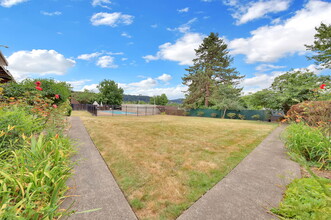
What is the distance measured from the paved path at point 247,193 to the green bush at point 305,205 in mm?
120

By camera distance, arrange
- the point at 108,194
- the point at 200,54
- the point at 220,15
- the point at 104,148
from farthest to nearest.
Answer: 1. the point at 200,54
2. the point at 220,15
3. the point at 104,148
4. the point at 108,194

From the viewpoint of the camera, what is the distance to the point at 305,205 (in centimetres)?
134

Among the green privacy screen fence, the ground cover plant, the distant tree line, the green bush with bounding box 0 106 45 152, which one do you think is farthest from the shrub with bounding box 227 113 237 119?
the green bush with bounding box 0 106 45 152

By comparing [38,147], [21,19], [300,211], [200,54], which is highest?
[200,54]

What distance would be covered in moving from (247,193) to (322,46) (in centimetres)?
1401

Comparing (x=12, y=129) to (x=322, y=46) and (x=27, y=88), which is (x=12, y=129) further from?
(x=322, y=46)

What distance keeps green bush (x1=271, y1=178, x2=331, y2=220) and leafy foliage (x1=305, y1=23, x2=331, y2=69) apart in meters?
13.3

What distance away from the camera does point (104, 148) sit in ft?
11.6

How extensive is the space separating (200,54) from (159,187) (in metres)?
24.1

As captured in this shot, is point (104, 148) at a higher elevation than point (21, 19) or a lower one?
lower

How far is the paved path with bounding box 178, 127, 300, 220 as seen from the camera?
1419 mm

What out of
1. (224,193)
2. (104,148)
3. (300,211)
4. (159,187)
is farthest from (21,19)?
(300,211)

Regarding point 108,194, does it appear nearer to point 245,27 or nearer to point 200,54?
point 245,27

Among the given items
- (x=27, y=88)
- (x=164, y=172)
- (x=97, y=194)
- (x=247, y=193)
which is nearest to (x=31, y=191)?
(x=97, y=194)
